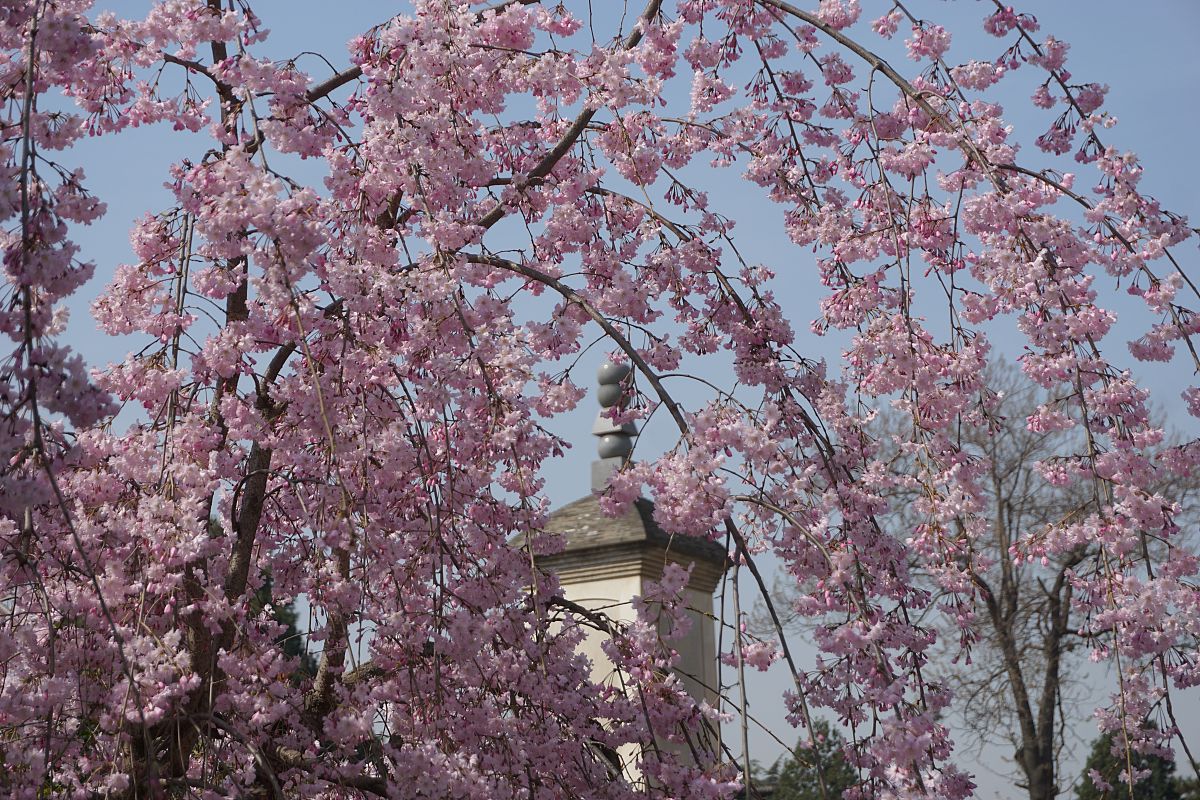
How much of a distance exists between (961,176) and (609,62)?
164 centimetres

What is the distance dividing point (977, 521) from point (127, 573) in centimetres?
341

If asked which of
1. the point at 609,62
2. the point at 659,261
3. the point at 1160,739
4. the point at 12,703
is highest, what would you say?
the point at 609,62

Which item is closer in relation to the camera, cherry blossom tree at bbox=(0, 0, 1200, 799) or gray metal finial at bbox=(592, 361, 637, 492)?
cherry blossom tree at bbox=(0, 0, 1200, 799)

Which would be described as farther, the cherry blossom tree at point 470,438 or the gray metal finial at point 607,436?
the gray metal finial at point 607,436

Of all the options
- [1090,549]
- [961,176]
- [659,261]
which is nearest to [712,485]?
[659,261]

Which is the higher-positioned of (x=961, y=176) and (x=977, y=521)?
(x=961, y=176)

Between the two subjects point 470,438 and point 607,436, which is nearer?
point 470,438

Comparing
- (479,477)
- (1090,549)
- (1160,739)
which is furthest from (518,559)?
(1090,549)

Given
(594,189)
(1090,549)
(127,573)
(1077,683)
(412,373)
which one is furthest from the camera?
(1090,549)

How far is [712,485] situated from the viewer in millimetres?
4176

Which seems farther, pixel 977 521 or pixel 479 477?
pixel 977 521

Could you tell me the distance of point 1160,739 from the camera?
5.33m

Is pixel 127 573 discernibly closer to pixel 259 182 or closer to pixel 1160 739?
pixel 259 182

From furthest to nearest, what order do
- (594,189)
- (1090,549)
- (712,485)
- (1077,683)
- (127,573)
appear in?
1. (1090,549)
2. (1077,683)
3. (594,189)
4. (127,573)
5. (712,485)
